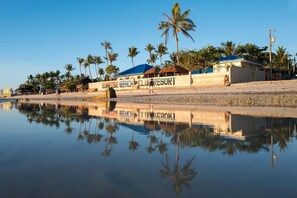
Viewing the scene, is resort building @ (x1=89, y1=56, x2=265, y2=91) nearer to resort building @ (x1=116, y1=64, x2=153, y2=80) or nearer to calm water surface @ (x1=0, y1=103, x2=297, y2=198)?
resort building @ (x1=116, y1=64, x2=153, y2=80)

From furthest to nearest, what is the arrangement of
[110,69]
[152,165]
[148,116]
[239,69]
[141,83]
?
[110,69] < [141,83] < [239,69] < [148,116] < [152,165]

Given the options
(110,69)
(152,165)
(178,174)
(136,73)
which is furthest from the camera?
(110,69)

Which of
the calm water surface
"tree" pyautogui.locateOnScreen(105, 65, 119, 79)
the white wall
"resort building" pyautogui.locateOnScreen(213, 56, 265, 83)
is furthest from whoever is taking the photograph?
"tree" pyautogui.locateOnScreen(105, 65, 119, 79)

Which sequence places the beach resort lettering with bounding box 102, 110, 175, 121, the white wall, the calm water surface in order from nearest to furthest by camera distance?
the calm water surface
the beach resort lettering with bounding box 102, 110, 175, 121
the white wall

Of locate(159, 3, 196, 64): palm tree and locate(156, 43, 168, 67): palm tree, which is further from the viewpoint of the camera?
locate(156, 43, 168, 67): palm tree

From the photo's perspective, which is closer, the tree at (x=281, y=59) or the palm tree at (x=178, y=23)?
the palm tree at (x=178, y=23)

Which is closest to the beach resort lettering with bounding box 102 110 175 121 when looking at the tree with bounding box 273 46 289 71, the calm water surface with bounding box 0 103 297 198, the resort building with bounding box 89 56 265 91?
the calm water surface with bounding box 0 103 297 198

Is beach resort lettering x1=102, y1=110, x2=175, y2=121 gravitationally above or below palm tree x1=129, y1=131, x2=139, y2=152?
above

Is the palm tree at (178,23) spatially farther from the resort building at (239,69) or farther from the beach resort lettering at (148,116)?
the beach resort lettering at (148,116)

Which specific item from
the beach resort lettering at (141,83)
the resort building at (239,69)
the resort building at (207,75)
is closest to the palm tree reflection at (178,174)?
the resort building at (207,75)

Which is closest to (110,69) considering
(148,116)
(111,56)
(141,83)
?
(111,56)

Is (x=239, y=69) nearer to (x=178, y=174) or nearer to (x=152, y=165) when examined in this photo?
(x=152, y=165)

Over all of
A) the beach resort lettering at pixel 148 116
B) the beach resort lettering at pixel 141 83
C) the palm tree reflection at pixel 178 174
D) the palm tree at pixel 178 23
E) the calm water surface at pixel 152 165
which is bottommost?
the palm tree reflection at pixel 178 174

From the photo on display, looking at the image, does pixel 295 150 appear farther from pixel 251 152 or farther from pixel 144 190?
pixel 144 190
